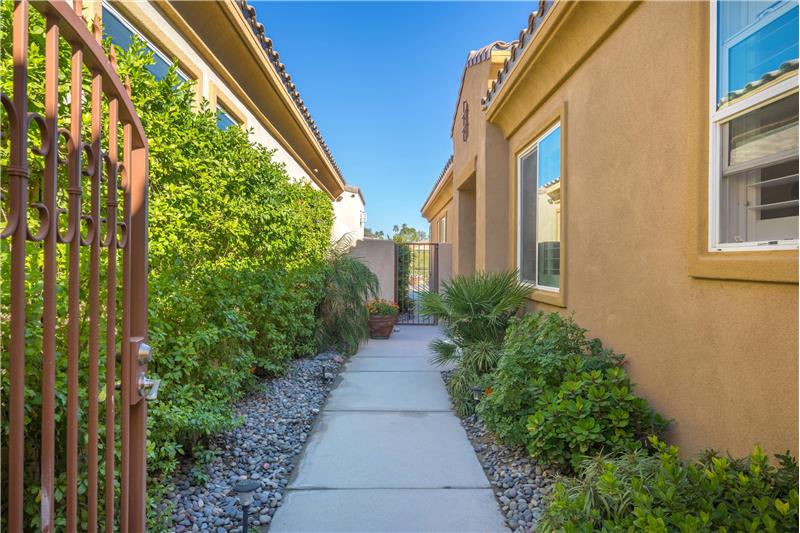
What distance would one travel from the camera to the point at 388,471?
348cm

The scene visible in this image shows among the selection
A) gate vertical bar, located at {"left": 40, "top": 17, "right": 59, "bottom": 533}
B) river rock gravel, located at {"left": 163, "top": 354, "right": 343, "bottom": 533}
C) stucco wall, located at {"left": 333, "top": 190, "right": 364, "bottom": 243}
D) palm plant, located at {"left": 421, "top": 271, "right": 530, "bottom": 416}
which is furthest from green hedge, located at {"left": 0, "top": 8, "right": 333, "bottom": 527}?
Result: stucco wall, located at {"left": 333, "top": 190, "right": 364, "bottom": 243}

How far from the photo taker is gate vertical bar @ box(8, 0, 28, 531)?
1233 millimetres

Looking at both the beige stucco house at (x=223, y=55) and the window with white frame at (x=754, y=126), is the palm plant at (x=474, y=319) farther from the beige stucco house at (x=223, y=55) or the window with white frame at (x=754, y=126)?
the beige stucco house at (x=223, y=55)

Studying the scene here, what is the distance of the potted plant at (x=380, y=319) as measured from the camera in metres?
9.30

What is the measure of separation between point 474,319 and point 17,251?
15.1ft

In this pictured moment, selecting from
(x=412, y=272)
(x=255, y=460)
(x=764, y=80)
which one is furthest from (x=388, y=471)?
(x=412, y=272)

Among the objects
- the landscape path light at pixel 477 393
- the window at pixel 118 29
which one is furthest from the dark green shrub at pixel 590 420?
the window at pixel 118 29

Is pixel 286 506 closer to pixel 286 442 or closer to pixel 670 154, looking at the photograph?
pixel 286 442

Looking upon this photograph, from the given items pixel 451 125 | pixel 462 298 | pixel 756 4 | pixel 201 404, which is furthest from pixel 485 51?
pixel 201 404

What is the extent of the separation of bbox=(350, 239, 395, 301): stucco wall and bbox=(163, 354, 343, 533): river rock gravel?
576cm

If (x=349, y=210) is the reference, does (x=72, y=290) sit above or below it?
below

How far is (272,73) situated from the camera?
21.4 ft

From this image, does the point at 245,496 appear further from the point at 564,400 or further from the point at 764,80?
the point at 764,80

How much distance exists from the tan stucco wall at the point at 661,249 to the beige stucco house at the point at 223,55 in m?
3.42
